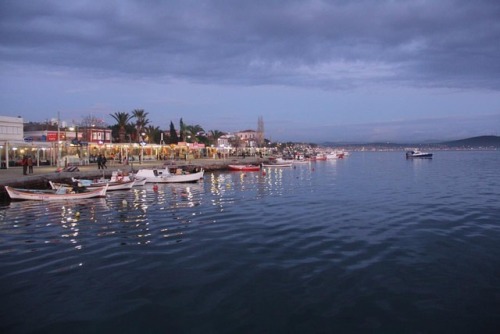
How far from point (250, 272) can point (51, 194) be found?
2236 centimetres

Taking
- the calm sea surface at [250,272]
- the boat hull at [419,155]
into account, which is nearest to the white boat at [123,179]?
the calm sea surface at [250,272]

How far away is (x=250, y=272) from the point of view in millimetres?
12547

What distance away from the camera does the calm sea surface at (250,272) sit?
9.22 metres

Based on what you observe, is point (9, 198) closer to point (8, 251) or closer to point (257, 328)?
point (8, 251)

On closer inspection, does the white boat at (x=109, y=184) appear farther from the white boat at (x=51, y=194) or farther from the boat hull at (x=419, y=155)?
the boat hull at (x=419, y=155)

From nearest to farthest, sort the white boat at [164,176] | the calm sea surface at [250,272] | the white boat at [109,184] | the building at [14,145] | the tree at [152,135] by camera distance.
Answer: the calm sea surface at [250,272], the white boat at [109,184], the white boat at [164,176], the building at [14,145], the tree at [152,135]

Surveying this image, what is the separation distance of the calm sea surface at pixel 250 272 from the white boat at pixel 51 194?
17.8 feet

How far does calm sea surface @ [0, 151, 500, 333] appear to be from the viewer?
9219mm

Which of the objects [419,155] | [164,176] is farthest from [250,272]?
[419,155]

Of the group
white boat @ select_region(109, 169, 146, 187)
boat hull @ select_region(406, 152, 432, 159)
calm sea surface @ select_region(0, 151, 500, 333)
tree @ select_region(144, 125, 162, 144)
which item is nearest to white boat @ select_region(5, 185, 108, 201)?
calm sea surface @ select_region(0, 151, 500, 333)

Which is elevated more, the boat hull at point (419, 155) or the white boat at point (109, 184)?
the boat hull at point (419, 155)

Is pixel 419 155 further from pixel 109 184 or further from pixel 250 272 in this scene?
pixel 250 272

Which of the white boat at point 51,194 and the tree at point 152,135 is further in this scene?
the tree at point 152,135

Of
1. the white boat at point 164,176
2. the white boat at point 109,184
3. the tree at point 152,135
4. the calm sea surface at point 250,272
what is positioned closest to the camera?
the calm sea surface at point 250,272
